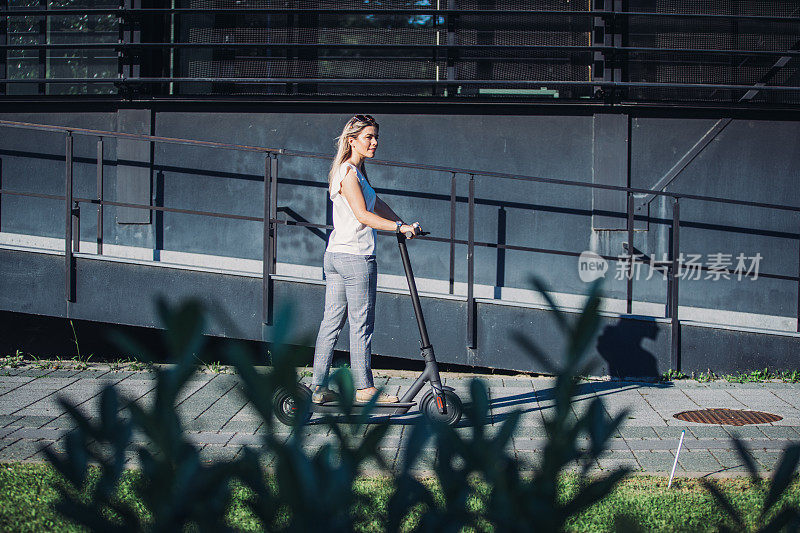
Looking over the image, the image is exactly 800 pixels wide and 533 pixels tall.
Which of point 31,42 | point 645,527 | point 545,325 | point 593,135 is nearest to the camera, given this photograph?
point 645,527

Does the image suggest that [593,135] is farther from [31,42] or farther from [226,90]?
[31,42]

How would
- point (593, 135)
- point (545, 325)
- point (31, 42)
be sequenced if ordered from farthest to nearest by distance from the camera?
point (31, 42) → point (593, 135) → point (545, 325)

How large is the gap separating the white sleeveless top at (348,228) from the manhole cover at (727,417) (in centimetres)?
241

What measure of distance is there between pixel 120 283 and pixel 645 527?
6585 millimetres

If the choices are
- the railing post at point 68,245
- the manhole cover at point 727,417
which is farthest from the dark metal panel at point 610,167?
the railing post at point 68,245

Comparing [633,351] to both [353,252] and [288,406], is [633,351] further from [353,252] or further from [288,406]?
[288,406]

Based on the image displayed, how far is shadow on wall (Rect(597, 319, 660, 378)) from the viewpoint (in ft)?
→ 21.6

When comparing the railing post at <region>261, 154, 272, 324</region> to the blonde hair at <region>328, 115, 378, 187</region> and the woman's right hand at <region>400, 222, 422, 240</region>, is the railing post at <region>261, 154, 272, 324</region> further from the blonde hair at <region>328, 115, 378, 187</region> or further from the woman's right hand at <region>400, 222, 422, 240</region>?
the woman's right hand at <region>400, 222, 422, 240</region>

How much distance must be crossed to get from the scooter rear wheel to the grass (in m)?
0.08

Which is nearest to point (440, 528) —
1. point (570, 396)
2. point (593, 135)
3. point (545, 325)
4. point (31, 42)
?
point (570, 396)

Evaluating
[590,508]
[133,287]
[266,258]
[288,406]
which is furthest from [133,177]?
[590,508]

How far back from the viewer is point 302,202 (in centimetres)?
830

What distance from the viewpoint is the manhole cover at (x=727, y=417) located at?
203 inches

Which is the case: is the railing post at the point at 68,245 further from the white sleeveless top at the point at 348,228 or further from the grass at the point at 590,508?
the grass at the point at 590,508
